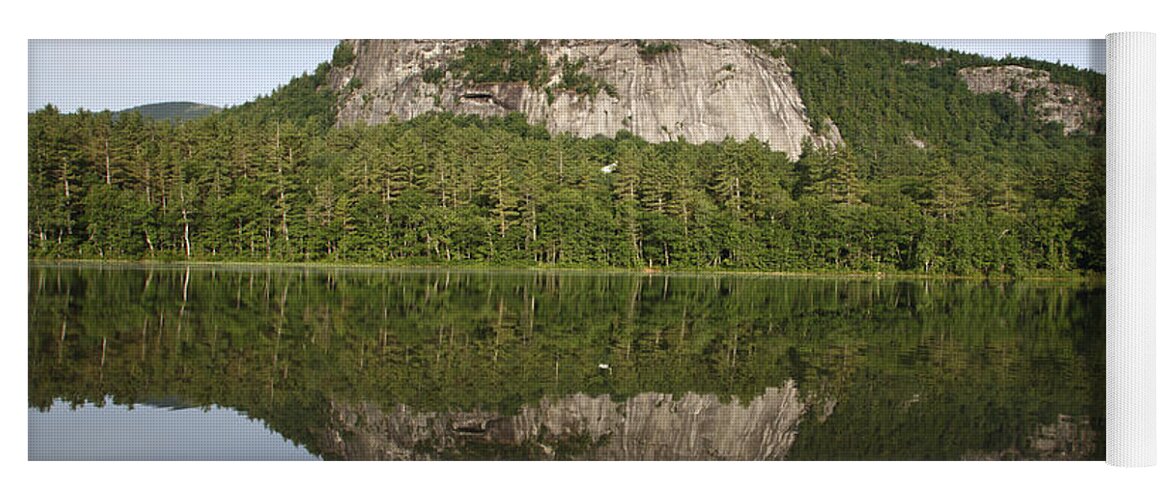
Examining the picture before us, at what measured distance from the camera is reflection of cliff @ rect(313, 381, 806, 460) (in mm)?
6523

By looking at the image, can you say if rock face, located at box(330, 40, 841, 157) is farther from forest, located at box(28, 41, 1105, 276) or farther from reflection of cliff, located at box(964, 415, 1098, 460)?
reflection of cliff, located at box(964, 415, 1098, 460)

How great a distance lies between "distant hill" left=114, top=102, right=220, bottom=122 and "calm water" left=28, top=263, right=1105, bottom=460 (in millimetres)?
1629

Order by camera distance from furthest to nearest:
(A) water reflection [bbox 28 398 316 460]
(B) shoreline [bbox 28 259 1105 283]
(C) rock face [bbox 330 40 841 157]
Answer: (C) rock face [bbox 330 40 841 157], (B) shoreline [bbox 28 259 1105 283], (A) water reflection [bbox 28 398 316 460]

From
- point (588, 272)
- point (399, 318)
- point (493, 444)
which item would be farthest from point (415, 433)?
point (588, 272)

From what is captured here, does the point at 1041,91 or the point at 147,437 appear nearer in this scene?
the point at 147,437

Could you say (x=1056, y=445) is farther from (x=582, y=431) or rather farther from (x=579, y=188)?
(x=579, y=188)

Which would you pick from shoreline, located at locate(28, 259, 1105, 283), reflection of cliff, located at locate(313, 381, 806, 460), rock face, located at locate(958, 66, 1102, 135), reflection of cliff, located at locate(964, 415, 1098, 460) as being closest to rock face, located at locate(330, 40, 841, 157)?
shoreline, located at locate(28, 259, 1105, 283)

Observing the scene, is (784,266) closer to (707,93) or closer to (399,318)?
(707,93)

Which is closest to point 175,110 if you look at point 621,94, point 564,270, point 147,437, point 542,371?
point 147,437

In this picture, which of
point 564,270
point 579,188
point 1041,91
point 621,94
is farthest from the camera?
point 579,188

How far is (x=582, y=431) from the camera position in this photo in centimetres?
684

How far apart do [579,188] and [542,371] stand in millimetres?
6915

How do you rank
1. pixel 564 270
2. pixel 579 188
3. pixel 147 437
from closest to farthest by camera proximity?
pixel 147 437, pixel 564 270, pixel 579 188

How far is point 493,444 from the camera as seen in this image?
6590 millimetres
